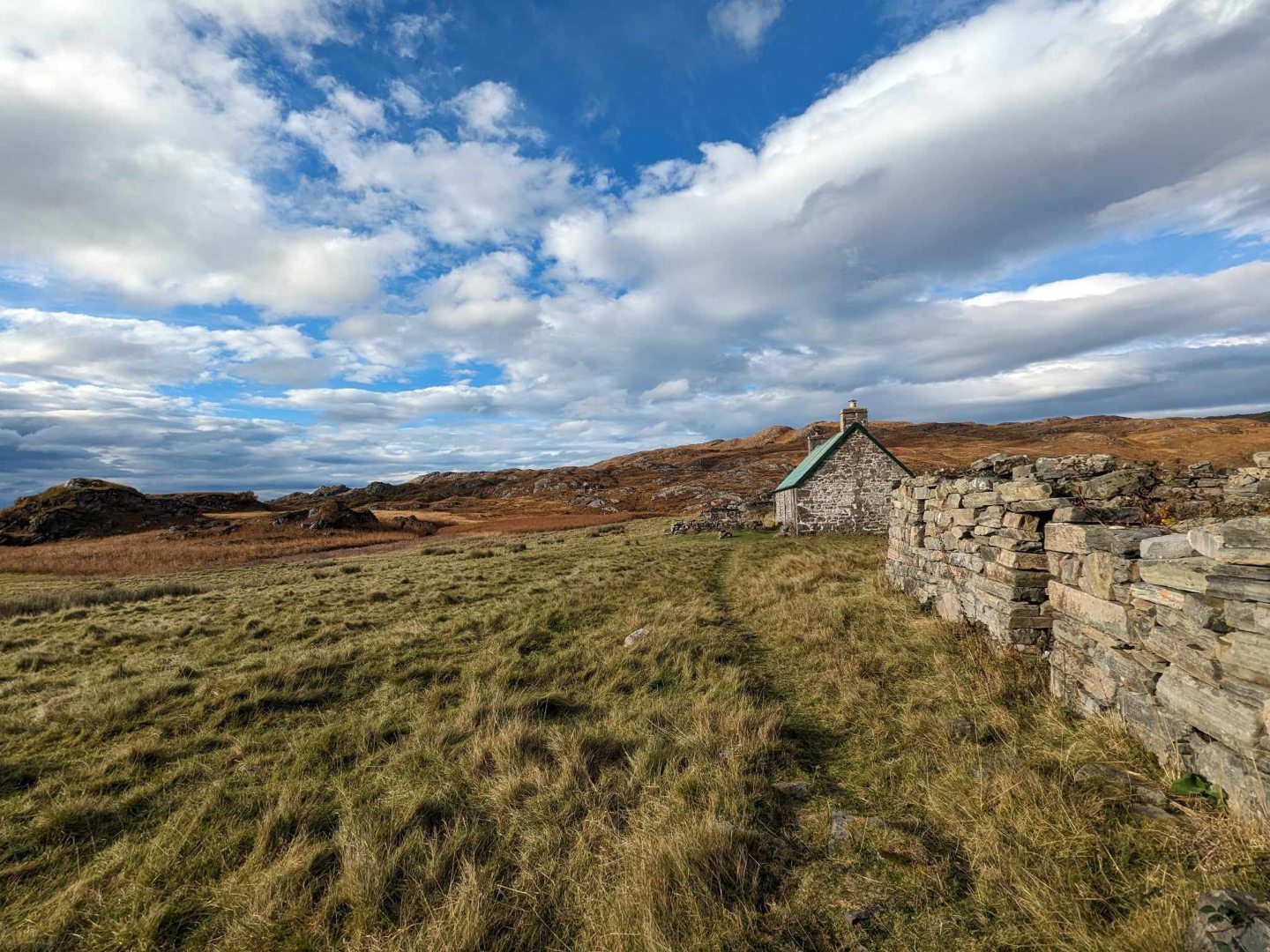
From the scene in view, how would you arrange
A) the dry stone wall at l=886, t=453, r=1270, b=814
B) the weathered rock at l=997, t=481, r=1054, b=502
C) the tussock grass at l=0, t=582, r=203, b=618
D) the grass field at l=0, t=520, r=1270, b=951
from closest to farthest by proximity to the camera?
the grass field at l=0, t=520, r=1270, b=951 → the dry stone wall at l=886, t=453, r=1270, b=814 → the weathered rock at l=997, t=481, r=1054, b=502 → the tussock grass at l=0, t=582, r=203, b=618

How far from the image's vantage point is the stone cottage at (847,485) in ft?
94.1

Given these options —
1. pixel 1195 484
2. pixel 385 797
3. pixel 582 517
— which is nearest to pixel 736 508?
pixel 582 517

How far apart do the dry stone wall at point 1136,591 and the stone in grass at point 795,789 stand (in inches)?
121

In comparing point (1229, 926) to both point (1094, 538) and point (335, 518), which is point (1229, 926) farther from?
point (335, 518)

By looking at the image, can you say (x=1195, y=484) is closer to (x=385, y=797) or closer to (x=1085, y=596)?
(x=1085, y=596)

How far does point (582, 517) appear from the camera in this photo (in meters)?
55.2

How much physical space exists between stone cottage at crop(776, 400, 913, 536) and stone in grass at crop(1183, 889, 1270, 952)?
2620 cm

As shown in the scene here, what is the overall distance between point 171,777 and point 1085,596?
10668mm

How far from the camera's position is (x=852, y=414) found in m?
29.2

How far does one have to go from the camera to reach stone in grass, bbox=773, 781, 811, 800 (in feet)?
16.2

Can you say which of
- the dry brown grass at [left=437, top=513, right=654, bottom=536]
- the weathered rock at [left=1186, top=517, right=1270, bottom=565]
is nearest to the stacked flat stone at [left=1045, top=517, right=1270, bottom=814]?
the weathered rock at [left=1186, top=517, right=1270, bottom=565]

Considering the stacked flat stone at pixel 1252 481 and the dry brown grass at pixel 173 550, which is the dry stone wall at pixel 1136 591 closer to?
the stacked flat stone at pixel 1252 481

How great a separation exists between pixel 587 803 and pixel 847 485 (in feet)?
89.2

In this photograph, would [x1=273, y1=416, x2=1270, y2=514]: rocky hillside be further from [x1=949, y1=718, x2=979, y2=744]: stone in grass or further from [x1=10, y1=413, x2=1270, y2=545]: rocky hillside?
[x1=949, y1=718, x2=979, y2=744]: stone in grass
